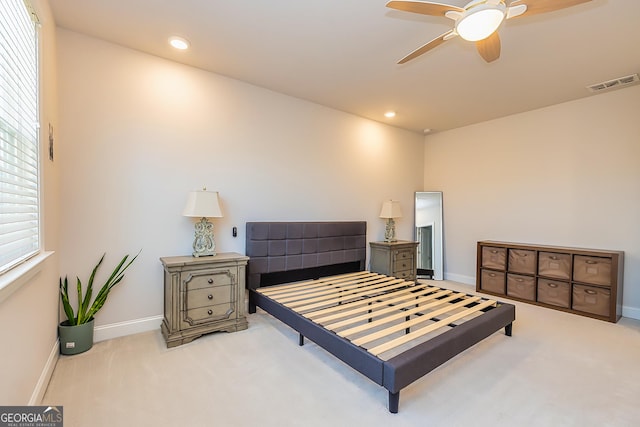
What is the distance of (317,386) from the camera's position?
200 cm

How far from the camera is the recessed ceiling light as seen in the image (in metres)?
2.58

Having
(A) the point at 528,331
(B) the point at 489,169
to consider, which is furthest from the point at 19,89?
(B) the point at 489,169

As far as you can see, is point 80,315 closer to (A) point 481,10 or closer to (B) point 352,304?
(B) point 352,304

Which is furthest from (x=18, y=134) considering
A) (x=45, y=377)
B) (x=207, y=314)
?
(x=207, y=314)

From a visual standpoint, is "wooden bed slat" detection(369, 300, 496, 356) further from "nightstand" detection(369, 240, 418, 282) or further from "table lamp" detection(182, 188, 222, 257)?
"table lamp" detection(182, 188, 222, 257)

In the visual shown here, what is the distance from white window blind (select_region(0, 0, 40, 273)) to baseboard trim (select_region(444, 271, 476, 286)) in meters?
5.38

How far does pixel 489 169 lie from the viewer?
15.5ft

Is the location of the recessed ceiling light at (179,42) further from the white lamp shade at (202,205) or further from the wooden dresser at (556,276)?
the wooden dresser at (556,276)

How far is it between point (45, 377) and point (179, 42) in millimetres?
2772

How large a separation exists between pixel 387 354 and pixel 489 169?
3732 millimetres

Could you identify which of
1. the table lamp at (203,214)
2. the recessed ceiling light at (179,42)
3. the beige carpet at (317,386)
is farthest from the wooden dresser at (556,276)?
the recessed ceiling light at (179,42)

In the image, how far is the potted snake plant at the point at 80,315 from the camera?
2332mm

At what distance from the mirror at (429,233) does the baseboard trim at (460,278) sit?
0.12 m

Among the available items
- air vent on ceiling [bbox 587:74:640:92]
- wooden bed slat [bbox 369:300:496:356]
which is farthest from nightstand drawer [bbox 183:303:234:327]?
air vent on ceiling [bbox 587:74:640:92]
